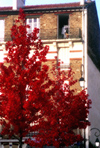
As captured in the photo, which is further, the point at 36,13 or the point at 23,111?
the point at 36,13

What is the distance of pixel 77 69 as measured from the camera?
142 feet

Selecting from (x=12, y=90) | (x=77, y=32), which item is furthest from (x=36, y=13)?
(x=12, y=90)

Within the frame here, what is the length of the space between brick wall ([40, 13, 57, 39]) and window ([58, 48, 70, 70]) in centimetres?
127

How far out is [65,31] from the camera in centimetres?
4406

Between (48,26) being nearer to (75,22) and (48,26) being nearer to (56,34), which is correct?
(56,34)

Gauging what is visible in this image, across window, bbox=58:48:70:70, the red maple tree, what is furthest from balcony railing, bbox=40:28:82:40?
the red maple tree

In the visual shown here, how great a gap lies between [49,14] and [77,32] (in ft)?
9.28

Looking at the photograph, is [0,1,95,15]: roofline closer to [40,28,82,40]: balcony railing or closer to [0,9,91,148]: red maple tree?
[40,28,82,40]: balcony railing

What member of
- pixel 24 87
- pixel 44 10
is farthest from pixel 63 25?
pixel 24 87

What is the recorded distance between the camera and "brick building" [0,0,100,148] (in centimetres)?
4331

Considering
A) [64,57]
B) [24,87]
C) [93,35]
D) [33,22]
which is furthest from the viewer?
[93,35]

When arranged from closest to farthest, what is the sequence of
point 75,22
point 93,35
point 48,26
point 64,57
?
point 64,57, point 75,22, point 48,26, point 93,35

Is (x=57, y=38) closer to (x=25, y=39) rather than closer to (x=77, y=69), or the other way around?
(x=77, y=69)

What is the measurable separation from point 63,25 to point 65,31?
91cm
